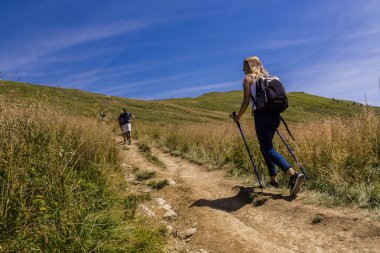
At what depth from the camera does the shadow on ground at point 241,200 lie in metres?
5.74

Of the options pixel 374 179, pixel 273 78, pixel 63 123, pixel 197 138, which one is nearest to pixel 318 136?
pixel 374 179

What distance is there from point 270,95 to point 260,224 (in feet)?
6.83

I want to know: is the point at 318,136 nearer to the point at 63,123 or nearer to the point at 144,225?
the point at 144,225

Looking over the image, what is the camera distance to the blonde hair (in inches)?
236

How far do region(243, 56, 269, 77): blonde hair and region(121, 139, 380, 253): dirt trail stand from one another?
216cm

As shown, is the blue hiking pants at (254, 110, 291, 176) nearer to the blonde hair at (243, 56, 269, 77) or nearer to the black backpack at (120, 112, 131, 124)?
the blonde hair at (243, 56, 269, 77)

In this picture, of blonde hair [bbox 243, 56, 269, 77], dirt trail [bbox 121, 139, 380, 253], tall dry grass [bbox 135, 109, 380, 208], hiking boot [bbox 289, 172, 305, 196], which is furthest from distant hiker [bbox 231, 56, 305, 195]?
tall dry grass [bbox 135, 109, 380, 208]

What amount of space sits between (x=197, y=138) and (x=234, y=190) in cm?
660

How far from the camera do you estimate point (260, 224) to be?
16.4 feet

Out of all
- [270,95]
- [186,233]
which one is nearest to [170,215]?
[186,233]

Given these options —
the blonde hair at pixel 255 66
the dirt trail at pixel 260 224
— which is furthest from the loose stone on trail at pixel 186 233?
the blonde hair at pixel 255 66

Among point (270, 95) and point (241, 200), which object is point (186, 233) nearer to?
point (241, 200)

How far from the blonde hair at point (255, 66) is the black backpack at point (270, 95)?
1.05ft

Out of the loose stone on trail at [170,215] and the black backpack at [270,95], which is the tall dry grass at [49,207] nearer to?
the loose stone on trail at [170,215]
